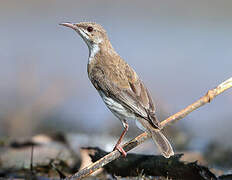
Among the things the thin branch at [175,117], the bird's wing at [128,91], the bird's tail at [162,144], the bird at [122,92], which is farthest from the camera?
the bird's wing at [128,91]

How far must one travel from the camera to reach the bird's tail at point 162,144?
6.40 m

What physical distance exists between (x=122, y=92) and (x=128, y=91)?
7 cm

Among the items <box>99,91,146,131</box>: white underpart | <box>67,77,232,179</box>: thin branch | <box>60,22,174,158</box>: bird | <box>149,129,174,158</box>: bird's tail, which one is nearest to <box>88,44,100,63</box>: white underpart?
<box>60,22,174,158</box>: bird

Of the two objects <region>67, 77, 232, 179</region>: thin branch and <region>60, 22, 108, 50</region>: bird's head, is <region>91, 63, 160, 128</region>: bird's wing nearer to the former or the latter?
<region>67, 77, 232, 179</region>: thin branch

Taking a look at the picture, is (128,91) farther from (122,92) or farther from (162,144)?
(162,144)

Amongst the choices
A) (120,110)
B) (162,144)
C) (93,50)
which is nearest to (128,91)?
(120,110)

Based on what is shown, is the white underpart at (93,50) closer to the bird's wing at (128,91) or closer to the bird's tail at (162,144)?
the bird's wing at (128,91)

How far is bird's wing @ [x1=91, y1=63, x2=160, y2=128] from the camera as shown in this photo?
6.91m

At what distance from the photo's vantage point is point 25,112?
10.3 m

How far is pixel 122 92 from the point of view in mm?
7133

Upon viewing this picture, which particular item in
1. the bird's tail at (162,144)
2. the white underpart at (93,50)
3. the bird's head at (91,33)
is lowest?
the bird's tail at (162,144)

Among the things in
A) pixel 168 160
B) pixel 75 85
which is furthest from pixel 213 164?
pixel 75 85

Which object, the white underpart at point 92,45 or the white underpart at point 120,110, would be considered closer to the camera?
the white underpart at point 120,110

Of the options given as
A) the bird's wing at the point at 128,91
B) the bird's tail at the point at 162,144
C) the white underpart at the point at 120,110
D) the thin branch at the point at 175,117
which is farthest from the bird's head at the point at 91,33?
the thin branch at the point at 175,117
